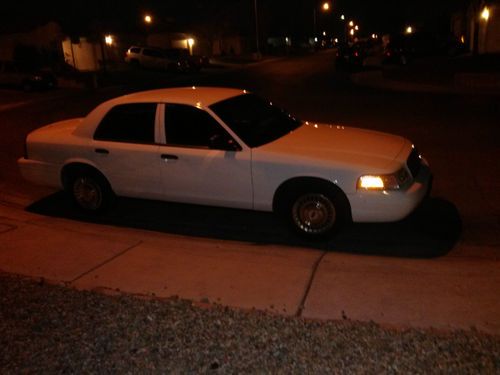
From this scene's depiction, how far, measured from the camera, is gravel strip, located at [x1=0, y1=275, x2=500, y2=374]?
351cm

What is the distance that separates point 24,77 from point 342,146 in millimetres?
24851

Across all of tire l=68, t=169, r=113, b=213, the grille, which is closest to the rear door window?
tire l=68, t=169, r=113, b=213

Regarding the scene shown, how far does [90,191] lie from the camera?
23.2 feet

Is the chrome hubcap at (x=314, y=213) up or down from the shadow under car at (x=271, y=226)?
up

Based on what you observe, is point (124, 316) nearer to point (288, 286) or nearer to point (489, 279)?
point (288, 286)

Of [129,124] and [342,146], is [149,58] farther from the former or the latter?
[342,146]

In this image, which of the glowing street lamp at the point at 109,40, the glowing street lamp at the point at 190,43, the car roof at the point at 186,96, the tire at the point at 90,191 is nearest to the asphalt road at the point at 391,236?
the tire at the point at 90,191

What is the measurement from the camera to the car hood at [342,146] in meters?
5.65

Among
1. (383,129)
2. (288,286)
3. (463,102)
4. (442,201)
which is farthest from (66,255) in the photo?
(463,102)

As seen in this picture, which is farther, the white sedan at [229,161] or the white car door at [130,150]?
the white car door at [130,150]

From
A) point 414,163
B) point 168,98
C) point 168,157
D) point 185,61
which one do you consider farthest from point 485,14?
point 168,157

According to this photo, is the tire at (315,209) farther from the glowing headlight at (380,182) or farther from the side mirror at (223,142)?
the side mirror at (223,142)

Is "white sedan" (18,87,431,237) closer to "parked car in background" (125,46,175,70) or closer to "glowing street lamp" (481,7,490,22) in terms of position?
"glowing street lamp" (481,7,490,22)

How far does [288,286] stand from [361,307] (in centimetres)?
72
